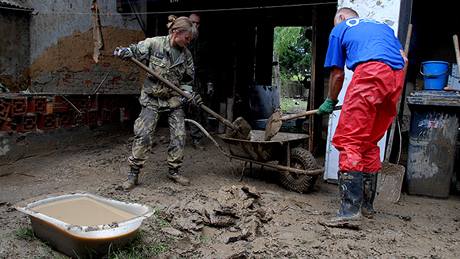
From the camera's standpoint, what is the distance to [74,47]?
647cm

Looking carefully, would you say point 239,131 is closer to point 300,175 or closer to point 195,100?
point 195,100

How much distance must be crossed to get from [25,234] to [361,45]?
3.08 meters

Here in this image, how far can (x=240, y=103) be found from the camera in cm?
859

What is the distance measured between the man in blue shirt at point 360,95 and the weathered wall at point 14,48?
4.52m

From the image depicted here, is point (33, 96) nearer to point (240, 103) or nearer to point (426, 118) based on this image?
point (240, 103)

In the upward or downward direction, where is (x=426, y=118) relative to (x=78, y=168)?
upward

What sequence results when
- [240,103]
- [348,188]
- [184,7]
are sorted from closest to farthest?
[348,188] → [184,7] → [240,103]

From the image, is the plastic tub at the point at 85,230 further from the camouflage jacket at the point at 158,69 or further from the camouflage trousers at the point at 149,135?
the camouflage jacket at the point at 158,69

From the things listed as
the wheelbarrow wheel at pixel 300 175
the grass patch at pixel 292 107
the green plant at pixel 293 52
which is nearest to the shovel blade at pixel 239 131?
the wheelbarrow wheel at pixel 300 175

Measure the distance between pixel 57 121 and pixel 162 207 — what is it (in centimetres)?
276

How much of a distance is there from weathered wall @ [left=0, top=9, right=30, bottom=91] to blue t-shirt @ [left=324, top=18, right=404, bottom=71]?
4.51m

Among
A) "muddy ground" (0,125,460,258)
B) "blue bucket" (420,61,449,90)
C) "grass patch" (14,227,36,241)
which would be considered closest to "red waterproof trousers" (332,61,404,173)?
"muddy ground" (0,125,460,258)

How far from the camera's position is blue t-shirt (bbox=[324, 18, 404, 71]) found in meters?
3.41

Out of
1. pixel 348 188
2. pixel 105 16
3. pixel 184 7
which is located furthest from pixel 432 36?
pixel 105 16
